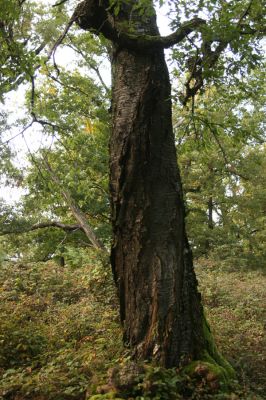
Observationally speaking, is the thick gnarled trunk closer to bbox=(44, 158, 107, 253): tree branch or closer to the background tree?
the background tree

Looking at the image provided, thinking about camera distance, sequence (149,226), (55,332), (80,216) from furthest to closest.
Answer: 1. (80,216)
2. (55,332)
3. (149,226)

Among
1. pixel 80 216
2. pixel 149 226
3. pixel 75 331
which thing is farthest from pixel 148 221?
pixel 80 216

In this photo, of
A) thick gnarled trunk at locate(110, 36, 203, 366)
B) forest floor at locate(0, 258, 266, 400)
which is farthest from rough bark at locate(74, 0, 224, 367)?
forest floor at locate(0, 258, 266, 400)

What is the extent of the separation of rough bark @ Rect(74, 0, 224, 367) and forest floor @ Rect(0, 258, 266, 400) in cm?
57

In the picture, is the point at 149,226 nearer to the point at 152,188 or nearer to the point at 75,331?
the point at 152,188

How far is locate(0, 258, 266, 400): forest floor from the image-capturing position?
4.78 metres

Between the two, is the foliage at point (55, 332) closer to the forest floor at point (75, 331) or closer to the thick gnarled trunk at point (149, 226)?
the forest floor at point (75, 331)

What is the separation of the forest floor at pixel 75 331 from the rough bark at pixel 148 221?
1.87ft

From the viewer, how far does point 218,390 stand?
183 inches

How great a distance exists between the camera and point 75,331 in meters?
6.69

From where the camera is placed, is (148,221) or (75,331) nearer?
(148,221)

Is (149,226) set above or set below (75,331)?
above

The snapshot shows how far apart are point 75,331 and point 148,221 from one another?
104 inches

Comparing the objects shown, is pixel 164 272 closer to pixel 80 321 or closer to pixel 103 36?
pixel 80 321
